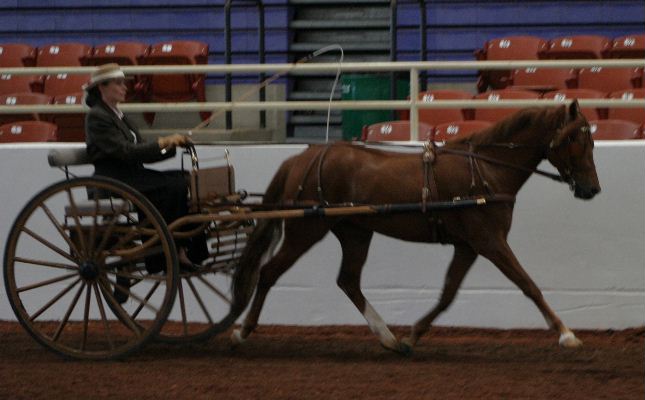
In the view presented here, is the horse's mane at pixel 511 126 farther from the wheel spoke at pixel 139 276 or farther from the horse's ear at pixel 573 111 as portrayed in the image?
the wheel spoke at pixel 139 276

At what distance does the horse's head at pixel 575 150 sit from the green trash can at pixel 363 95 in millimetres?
3503

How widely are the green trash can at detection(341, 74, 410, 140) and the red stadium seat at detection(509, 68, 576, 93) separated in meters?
1.25

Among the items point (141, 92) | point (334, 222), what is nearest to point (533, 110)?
point (334, 222)

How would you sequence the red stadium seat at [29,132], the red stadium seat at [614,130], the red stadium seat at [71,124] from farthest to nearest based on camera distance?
the red stadium seat at [71,124]
the red stadium seat at [29,132]
the red stadium seat at [614,130]

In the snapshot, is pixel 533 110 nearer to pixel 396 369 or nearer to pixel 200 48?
pixel 396 369

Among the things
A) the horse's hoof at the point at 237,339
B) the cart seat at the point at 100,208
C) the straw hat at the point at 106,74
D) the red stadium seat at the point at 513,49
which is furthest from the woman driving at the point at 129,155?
the red stadium seat at the point at 513,49

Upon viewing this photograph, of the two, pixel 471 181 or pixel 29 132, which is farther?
pixel 29 132

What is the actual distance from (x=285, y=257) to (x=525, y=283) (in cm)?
142

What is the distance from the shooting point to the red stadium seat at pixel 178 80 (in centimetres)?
1223

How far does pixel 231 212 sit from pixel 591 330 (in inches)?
104

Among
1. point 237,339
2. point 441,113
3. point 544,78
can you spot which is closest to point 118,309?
point 237,339

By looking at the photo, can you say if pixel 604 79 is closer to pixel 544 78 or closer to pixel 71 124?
pixel 544 78

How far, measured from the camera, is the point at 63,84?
478 inches

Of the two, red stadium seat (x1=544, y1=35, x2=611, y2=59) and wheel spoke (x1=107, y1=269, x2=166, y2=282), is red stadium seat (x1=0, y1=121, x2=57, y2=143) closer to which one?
wheel spoke (x1=107, y1=269, x2=166, y2=282)
